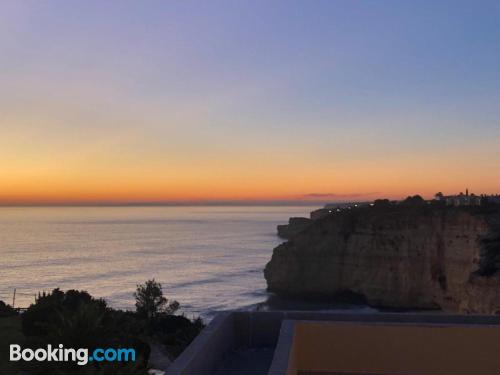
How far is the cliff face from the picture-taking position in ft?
165

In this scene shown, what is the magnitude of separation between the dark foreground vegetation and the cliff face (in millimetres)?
24861

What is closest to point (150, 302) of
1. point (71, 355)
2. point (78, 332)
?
point (78, 332)

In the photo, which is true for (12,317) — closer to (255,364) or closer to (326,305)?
(255,364)

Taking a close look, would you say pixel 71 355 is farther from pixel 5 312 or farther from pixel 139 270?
pixel 139 270

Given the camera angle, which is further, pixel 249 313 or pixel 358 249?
pixel 358 249

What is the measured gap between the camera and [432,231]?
56.8 meters

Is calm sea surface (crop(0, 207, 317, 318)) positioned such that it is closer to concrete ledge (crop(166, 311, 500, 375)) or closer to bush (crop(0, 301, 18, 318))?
bush (crop(0, 301, 18, 318))

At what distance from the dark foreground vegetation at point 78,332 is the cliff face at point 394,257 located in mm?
24861

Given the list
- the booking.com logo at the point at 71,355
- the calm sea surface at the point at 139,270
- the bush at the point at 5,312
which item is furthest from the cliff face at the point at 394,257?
the booking.com logo at the point at 71,355

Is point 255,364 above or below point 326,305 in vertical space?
above

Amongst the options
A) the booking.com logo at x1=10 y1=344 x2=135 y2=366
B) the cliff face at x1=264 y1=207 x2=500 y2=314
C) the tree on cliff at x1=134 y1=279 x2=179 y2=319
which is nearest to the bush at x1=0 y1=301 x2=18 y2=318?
the tree on cliff at x1=134 y1=279 x2=179 y2=319

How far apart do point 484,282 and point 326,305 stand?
28.0 m

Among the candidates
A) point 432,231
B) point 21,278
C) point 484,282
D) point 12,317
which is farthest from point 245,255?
point 12,317

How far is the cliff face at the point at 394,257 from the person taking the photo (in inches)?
1983
